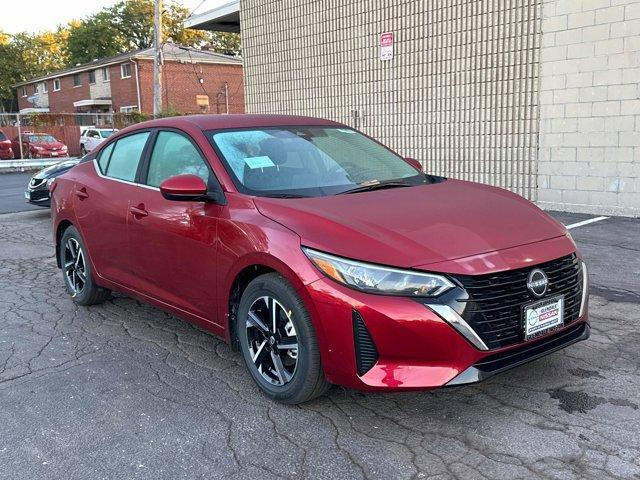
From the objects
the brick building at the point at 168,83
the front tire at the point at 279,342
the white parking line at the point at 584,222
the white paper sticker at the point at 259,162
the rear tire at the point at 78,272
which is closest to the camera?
the front tire at the point at 279,342

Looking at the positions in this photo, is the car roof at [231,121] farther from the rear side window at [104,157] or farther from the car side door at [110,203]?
the rear side window at [104,157]

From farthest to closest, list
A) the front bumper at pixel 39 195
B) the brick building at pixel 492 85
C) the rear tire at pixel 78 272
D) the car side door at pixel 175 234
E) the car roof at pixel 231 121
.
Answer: the front bumper at pixel 39 195 < the brick building at pixel 492 85 < the rear tire at pixel 78 272 < the car roof at pixel 231 121 < the car side door at pixel 175 234

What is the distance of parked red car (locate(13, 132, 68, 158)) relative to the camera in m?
27.7

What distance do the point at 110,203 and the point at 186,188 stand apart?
1.39 metres

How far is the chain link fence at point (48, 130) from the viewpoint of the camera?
2750 centimetres

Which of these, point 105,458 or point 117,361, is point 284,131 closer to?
point 117,361

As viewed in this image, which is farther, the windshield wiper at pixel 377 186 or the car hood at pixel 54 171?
the car hood at pixel 54 171

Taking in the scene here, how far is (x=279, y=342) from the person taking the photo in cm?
343

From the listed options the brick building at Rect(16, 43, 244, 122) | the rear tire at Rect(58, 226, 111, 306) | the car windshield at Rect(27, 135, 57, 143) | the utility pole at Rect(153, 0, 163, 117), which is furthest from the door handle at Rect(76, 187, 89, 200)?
the brick building at Rect(16, 43, 244, 122)

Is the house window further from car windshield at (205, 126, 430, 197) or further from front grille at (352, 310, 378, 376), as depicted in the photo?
front grille at (352, 310, 378, 376)

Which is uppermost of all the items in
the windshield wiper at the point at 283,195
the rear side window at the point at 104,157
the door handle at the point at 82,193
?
the rear side window at the point at 104,157

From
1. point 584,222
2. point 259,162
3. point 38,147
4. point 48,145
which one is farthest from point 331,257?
point 48,145

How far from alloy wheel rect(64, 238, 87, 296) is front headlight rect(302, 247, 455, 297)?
3.15m

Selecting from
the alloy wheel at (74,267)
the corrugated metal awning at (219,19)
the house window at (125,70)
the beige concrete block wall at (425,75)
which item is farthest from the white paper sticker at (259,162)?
the house window at (125,70)
